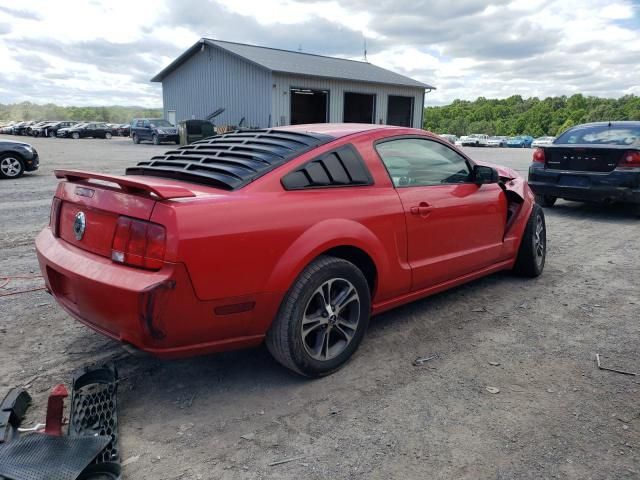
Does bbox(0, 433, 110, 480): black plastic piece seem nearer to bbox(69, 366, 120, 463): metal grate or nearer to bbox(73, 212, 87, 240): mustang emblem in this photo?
bbox(69, 366, 120, 463): metal grate

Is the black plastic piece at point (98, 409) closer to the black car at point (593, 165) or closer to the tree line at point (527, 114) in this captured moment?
the black car at point (593, 165)

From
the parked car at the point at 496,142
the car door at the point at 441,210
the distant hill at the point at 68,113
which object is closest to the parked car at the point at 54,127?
the parked car at the point at 496,142

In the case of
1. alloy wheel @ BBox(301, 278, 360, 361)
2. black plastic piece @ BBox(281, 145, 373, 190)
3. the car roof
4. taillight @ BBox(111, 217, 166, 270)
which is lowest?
alloy wheel @ BBox(301, 278, 360, 361)

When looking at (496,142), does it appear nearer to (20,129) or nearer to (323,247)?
(20,129)

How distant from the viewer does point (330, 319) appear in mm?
3016

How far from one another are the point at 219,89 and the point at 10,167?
55.8ft

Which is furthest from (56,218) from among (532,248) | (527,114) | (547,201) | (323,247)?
(527,114)

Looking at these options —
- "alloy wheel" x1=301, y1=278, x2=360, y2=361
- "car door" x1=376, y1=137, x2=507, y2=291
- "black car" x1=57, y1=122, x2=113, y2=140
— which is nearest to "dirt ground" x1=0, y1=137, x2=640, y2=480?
"alloy wheel" x1=301, y1=278, x2=360, y2=361

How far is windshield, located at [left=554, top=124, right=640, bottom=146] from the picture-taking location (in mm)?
7895

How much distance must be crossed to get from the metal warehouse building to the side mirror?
2040cm

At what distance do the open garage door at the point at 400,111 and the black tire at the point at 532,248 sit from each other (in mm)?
26260

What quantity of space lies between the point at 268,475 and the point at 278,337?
78 cm

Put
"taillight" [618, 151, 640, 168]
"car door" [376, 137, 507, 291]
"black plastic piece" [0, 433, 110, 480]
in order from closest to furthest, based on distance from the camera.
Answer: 1. "black plastic piece" [0, 433, 110, 480]
2. "car door" [376, 137, 507, 291]
3. "taillight" [618, 151, 640, 168]

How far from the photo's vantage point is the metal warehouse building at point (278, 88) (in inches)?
960
